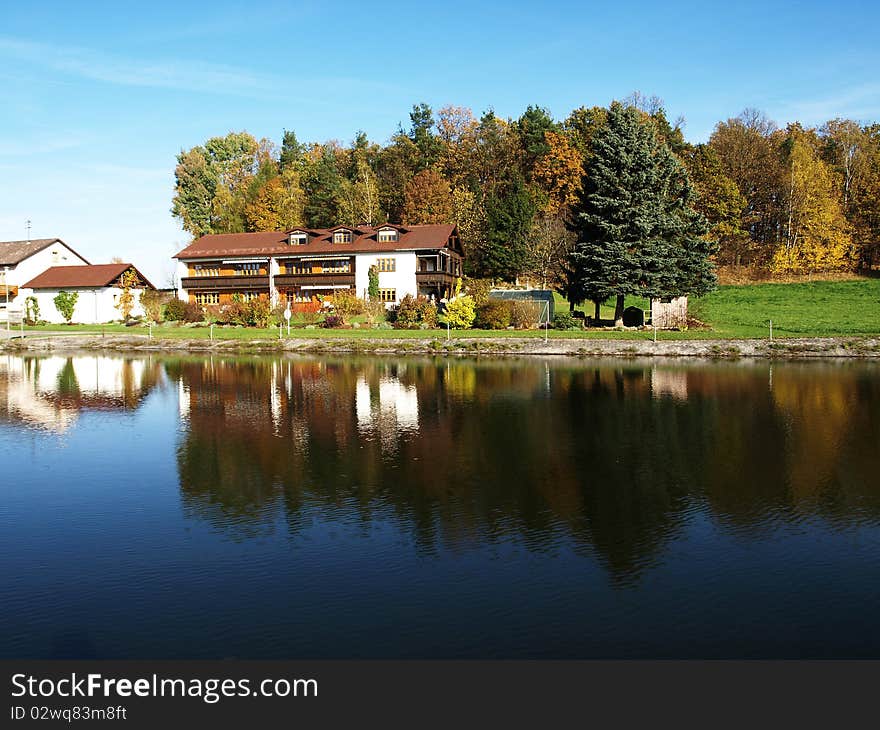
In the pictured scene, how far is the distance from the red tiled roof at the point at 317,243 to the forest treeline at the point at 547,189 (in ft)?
21.1

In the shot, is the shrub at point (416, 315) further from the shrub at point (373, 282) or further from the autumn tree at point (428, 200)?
the autumn tree at point (428, 200)

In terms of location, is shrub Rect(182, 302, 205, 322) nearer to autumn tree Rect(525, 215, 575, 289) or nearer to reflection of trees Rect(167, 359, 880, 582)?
autumn tree Rect(525, 215, 575, 289)

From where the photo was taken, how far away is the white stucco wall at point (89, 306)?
229 feet

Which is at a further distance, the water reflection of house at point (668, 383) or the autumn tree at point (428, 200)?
the autumn tree at point (428, 200)

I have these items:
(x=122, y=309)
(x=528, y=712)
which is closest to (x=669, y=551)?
(x=528, y=712)

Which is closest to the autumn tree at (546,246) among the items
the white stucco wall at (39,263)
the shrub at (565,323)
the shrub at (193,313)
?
the shrub at (565,323)

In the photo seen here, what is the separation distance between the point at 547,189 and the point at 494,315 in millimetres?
29254

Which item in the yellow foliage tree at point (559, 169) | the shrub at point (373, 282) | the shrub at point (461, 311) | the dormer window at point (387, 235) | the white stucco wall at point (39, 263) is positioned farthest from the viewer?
the yellow foliage tree at point (559, 169)

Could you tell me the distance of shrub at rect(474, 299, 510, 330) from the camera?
52344mm

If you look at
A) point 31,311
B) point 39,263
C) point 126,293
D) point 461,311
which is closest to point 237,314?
point 126,293

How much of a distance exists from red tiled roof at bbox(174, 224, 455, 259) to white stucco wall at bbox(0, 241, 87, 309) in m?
15.6

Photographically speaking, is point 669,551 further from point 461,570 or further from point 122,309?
point 122,309

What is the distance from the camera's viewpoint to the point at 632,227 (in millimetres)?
48812

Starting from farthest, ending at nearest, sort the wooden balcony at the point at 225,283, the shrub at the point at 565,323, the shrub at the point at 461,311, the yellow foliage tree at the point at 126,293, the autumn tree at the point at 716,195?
the autumn tree at the point at 716,195
the yellow foliage tree at the point at 126,293
the wooden balcony at the point at 225,283
the shrub at the point at 461,311
the shrub at the point at 565,323
